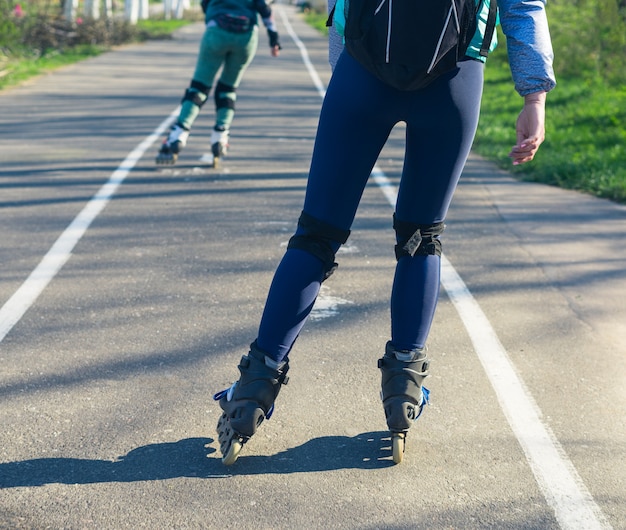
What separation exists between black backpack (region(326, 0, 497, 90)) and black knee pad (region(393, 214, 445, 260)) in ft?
1.75

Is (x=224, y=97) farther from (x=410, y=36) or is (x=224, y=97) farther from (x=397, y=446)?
(x=410, y=36)

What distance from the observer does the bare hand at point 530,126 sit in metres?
3.25

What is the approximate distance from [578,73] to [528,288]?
52.7 feet

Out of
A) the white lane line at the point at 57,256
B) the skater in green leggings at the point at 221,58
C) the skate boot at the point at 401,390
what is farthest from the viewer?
the skater in green leggings at the point at 221,58

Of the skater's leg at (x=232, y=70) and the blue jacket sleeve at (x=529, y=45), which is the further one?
the skater's leg at (x=232, y=70)

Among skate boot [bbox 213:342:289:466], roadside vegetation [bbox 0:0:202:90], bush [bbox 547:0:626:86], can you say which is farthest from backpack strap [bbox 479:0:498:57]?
roadside vegetation [bbox 0:0:202:90]

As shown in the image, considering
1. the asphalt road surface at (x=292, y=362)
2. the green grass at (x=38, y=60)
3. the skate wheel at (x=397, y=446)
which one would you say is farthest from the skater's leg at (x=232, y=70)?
the green grass at (x=38, y=60)

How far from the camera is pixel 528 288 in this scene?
6109mm

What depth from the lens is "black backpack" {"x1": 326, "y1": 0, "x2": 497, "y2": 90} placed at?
3113 millimetres

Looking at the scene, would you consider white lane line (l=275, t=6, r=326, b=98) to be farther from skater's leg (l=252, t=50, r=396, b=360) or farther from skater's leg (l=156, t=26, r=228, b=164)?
skater's leg (l=252, t=50, r=396, b=360)

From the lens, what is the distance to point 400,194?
356 centimetres

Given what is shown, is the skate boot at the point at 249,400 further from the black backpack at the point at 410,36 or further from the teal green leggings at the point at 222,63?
the teal green leggings at the point at 222,63

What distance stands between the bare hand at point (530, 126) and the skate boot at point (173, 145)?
6.86m

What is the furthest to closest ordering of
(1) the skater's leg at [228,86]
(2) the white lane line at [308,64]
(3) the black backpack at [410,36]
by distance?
(2) the white lane line at [308,64], (1) the skater's leg at [228,86], (3) the black backpack at [410,36]
